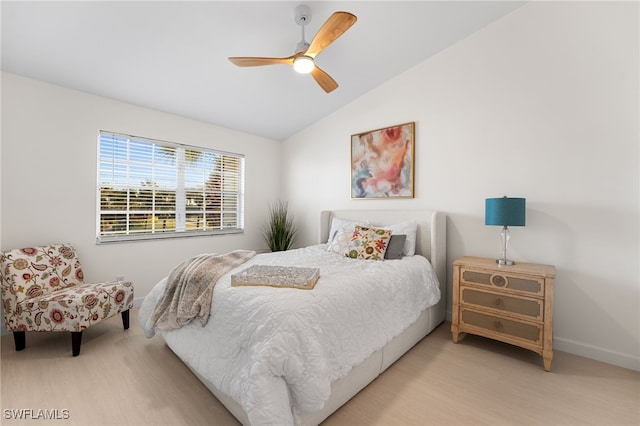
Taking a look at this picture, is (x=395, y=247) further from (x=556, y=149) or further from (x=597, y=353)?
(x=597, y=353)

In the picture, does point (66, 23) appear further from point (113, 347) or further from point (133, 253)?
point (113, 347)

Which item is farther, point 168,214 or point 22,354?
point 168,214

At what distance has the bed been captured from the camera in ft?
4.19

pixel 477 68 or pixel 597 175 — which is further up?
pixel 477 68

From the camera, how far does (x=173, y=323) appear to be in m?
1.92

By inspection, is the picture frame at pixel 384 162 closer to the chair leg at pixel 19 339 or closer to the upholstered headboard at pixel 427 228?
the upholstered headboard at pixel 427 228

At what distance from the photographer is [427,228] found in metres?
2.97

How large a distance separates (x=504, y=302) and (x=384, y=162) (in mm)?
1987

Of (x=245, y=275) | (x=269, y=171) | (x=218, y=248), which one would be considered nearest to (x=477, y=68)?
(x=245, y=275)

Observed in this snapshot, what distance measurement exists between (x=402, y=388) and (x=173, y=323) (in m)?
1.64

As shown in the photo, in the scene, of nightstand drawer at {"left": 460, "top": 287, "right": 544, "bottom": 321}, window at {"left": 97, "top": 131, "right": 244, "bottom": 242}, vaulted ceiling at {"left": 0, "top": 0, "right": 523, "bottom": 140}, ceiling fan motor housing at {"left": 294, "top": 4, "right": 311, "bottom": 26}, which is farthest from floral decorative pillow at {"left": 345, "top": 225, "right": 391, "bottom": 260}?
window at {"left": 97, "top": 131, "right": 244, "bottom": 242}

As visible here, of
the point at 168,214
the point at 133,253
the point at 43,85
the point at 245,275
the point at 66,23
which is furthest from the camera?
the point at 168,214

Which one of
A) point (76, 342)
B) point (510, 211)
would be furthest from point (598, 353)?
point (76, 342)

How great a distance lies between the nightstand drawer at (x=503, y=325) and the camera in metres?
2.10
